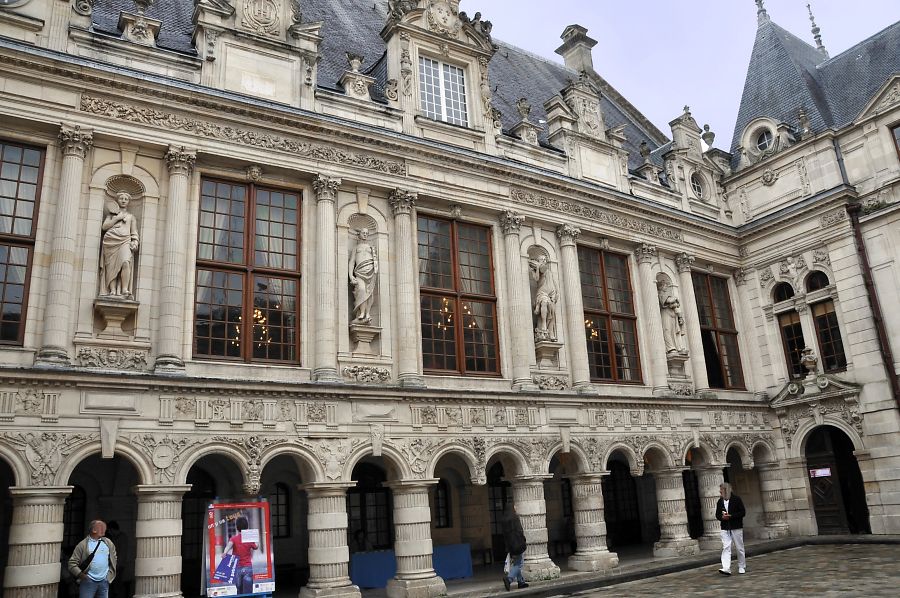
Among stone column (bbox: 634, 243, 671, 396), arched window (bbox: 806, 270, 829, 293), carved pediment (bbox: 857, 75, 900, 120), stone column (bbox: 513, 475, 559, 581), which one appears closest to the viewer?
stone column (bbox: 513, 475, 559, 581)

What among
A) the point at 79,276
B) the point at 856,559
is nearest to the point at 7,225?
the point at 79,276

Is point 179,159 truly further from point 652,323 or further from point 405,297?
point 652,323

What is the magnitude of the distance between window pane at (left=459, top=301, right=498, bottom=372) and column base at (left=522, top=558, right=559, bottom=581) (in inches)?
182

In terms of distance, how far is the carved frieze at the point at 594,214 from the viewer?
66.6 ft

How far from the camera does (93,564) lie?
11352 millimetres

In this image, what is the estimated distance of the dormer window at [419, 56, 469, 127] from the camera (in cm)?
1970

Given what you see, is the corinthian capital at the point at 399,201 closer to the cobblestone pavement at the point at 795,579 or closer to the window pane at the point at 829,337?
the cobblestone pavement at the point at 795,579

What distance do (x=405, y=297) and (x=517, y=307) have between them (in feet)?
10.6

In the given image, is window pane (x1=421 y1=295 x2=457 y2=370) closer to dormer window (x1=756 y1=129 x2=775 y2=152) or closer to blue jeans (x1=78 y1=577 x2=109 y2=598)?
blue jeans (x1=78 y1=577 x2=109 y2=598)

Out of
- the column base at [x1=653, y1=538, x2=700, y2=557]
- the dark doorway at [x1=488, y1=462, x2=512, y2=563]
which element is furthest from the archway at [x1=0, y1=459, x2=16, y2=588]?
the column base at [x1=653, y1=538, x2=700, y2=557]

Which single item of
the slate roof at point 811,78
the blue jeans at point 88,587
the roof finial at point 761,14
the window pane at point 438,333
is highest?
the roof finial at point 761,14

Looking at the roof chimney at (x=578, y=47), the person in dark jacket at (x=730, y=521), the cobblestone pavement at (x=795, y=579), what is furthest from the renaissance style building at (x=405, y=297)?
the roof chimney at (x=578, y=47)

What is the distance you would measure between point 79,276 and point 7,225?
A: 1.57 metres

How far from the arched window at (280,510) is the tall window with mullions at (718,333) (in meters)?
13.1
